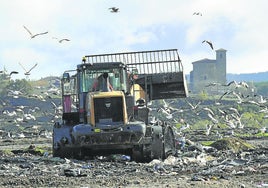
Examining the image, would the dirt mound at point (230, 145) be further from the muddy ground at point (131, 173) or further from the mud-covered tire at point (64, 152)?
the mud-covered tire at point (64, 152)

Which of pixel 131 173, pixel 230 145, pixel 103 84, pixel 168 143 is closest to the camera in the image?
pixel 131 173

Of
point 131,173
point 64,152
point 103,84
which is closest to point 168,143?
point 103,84

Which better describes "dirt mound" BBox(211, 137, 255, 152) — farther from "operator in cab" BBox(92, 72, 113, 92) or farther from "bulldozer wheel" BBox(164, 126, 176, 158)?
"operator in cab" BBox(92, 72, 113, 92)

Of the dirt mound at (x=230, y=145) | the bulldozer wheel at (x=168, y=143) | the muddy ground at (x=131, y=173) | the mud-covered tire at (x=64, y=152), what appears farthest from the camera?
the dirt mound at (x=230, y=145)

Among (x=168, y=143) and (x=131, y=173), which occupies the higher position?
(x=168, y=143)

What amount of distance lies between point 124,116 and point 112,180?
6.06 meters

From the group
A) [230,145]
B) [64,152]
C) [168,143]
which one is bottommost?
[230,145]

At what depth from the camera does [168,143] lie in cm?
1975

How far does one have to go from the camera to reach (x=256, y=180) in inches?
476

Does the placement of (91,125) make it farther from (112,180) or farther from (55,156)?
(112,180)

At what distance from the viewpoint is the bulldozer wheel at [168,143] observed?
1920 cm

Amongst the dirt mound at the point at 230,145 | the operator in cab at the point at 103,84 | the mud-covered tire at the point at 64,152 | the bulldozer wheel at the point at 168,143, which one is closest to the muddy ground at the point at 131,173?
the mud-covered tire at the point at 64,152

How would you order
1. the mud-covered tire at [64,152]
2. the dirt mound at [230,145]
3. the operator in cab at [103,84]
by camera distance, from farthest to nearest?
1. the dirt mound at [230,145]
2. the mud-covered tire at [64,152]
3. the operator in cab at [103,84]

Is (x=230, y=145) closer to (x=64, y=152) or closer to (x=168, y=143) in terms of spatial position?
(x=168, y=143)
